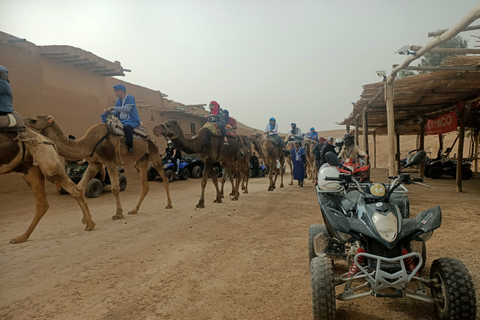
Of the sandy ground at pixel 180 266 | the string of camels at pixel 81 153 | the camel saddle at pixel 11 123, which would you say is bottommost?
the sandy ground at pixel 180 266

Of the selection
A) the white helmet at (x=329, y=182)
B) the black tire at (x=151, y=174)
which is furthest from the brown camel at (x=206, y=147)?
the black tire at (x=151, y=174)

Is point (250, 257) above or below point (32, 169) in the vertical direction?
below

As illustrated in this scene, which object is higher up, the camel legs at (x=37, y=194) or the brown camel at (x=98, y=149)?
the brown camel at (x=98, y=149)

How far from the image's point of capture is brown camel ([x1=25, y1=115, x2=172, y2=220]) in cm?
612

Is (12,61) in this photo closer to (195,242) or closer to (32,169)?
(32,169)

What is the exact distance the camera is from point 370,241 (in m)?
2.63

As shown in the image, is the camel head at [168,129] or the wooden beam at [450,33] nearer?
the wooden beam at [450,33]

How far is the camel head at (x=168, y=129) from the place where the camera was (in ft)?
26.4

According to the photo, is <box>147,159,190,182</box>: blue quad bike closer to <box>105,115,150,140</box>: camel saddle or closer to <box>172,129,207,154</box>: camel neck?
<box>172,129,207,154</box>: camel neck

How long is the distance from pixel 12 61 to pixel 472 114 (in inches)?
748

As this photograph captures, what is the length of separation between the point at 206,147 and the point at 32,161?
15.9 feet

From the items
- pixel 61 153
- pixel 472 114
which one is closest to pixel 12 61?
pixel 61 153

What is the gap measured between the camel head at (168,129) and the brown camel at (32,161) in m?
2.83

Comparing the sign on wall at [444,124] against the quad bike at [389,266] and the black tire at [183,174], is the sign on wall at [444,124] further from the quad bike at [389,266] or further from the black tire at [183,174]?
the black tire at [183,174]
